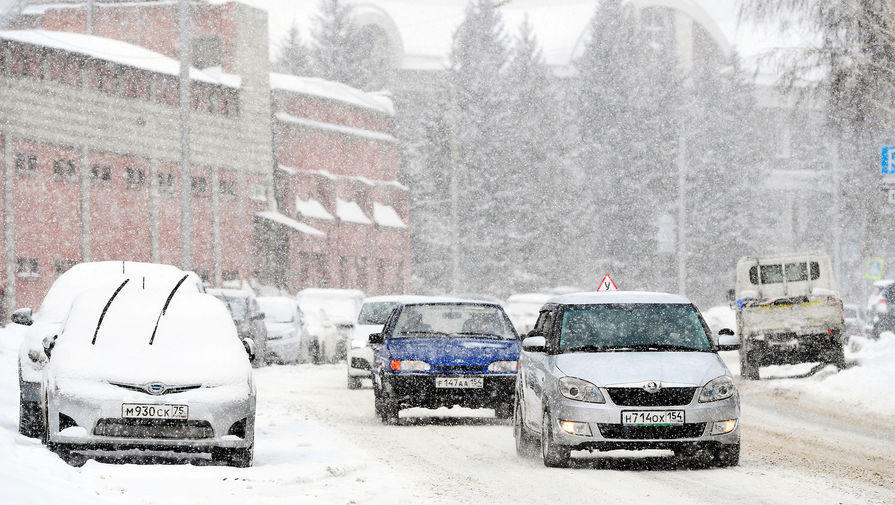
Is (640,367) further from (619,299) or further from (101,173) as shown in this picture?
(101,173)

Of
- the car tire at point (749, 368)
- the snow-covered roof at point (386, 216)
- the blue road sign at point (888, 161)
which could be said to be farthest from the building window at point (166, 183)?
the blue road sign at point (888, 161)

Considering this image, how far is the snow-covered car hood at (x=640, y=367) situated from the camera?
12.1 metres

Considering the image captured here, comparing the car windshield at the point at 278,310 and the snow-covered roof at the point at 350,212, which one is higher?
the snow-covered roof at the point at 350,212

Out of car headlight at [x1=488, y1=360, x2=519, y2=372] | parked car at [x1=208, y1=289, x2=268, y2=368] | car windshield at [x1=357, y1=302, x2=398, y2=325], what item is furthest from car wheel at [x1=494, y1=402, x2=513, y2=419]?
parked car at [x1=208, y1=289, x2=268, y2=368]

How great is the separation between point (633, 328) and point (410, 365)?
486cm

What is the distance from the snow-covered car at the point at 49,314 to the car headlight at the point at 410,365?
98.0 inches

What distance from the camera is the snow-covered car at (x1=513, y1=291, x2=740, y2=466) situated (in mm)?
11977

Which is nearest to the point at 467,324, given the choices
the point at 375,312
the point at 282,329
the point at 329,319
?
the point at 375,312

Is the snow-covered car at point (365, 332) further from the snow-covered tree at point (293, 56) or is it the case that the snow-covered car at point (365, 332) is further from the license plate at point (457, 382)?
the snow-covered tree at point (293, 56)

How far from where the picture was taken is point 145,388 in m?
11.8

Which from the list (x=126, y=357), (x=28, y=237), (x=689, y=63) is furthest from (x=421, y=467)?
(x=689, y=63)

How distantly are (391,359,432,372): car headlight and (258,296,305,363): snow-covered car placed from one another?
673 inches

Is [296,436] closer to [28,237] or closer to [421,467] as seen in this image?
[421,467]

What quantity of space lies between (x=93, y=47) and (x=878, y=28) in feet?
122
